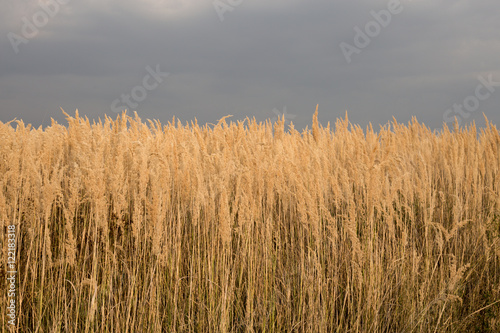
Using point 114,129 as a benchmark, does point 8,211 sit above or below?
below

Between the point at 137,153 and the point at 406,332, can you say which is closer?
the point at 406,332

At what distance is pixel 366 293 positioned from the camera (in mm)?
2562

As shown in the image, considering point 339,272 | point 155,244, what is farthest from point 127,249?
point 339,272

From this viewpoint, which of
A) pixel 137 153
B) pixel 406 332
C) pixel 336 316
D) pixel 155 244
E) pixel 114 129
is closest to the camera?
pixel 155 244

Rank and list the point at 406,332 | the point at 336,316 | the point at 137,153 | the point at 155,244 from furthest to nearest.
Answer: the point at 137,153, the point at 336,316, the point at 406,332, the point at 155,244

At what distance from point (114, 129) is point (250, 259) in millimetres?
2410

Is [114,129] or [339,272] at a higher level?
[114,129]

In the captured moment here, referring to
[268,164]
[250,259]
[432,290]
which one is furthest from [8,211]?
[432,290]

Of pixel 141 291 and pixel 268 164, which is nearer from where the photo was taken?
pixel 141 291

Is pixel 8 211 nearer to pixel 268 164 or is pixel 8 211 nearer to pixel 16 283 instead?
pixel 16 283

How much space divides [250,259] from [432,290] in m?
1.29

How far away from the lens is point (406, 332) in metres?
2.47

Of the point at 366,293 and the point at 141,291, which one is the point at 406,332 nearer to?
the point at 366,293

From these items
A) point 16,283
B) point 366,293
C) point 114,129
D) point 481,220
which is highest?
point 114,129
